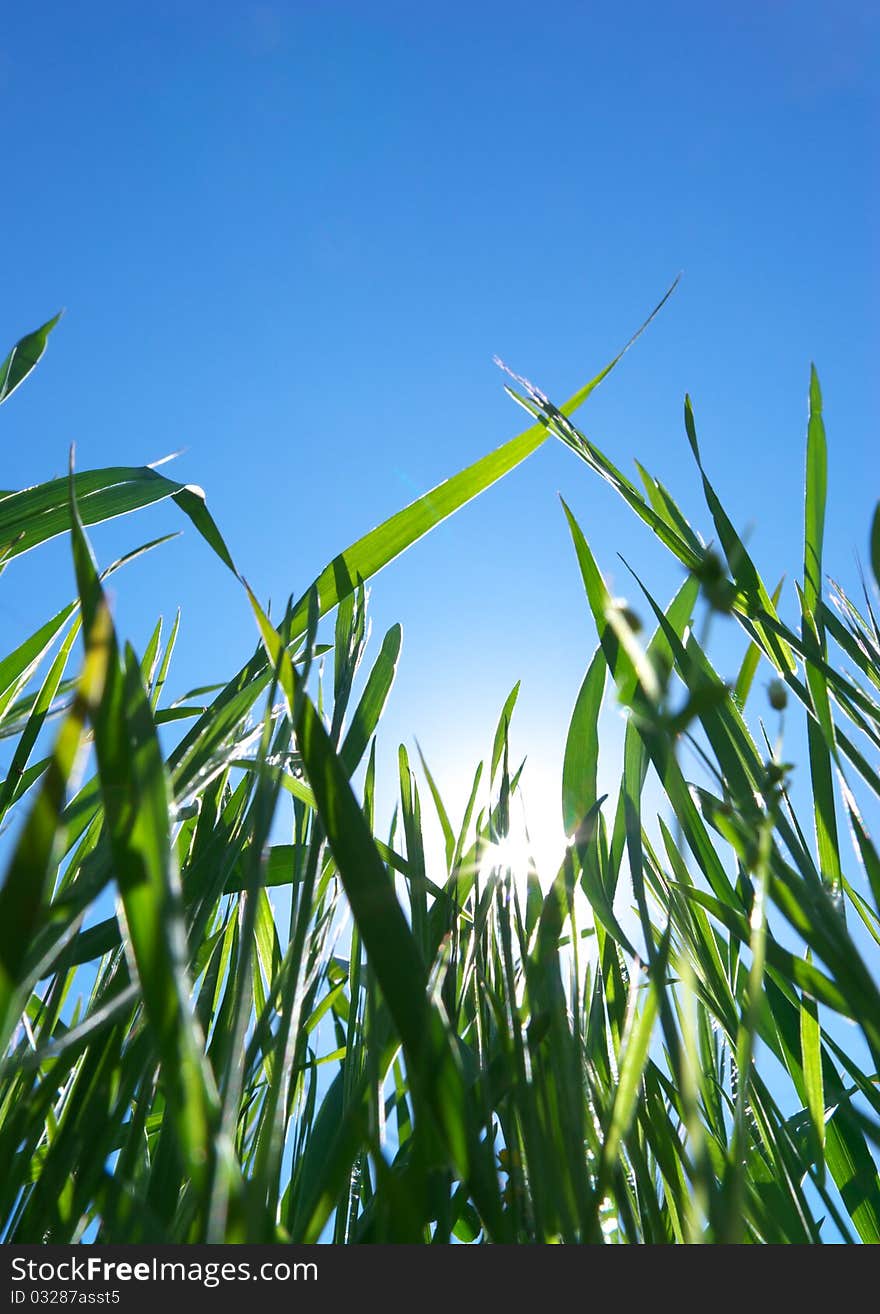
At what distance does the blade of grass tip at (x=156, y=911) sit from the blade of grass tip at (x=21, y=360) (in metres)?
0.45

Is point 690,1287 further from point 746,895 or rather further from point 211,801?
point 211,801

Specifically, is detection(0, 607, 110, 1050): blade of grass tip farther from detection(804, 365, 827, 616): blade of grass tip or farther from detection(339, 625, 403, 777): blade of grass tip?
detection(804, 365, 827, 616): blade of grass tip

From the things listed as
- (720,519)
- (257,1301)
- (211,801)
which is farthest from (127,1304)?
(720,519)

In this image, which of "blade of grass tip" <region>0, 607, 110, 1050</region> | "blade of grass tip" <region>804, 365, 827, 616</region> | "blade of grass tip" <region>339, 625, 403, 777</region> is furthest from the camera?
"blade of grass tip" <region>804, 365, 827, 616</region>

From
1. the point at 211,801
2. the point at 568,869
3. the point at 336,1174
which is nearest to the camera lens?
the point at 336,1174

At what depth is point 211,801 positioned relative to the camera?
17.7 inches

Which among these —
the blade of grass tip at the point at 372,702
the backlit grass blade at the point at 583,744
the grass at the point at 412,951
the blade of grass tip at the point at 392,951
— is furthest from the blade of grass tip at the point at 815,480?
the blade of grass tip at the point at 392,951

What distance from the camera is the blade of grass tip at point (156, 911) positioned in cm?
17

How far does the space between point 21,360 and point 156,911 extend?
54 cm

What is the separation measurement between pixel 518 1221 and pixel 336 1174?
0.32ft

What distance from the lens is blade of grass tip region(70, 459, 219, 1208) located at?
17 cm

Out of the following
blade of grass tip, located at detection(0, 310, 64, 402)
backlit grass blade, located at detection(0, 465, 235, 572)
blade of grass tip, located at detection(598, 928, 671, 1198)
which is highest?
blade of grass tip, located at detection(0, 310, 64, 402)

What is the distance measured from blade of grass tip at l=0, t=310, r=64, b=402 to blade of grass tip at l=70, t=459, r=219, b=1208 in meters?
0.45

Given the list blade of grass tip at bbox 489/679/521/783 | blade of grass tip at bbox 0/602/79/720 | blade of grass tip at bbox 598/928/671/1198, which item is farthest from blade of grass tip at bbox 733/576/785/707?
blade of grass tip at bbox 0/602/79/720
